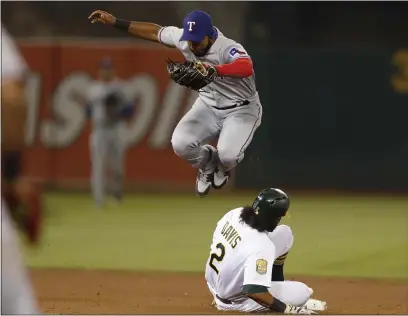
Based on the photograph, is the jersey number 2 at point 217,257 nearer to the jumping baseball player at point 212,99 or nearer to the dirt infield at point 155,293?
the dirt infield at point 155,293

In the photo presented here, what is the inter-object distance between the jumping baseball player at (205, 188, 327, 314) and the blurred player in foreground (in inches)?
173

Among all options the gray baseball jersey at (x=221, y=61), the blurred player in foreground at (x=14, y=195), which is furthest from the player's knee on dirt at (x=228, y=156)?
the blurred player in foreground at (x=14, y=195)

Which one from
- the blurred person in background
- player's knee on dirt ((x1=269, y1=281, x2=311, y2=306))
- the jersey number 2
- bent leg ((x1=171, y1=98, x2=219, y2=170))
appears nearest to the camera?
the jersey number 2

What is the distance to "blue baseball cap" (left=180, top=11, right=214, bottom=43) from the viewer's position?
22.7ft

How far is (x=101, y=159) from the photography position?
627 inches

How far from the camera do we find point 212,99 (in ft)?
26.0

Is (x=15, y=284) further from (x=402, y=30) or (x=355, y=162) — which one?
(x=402, y=30)

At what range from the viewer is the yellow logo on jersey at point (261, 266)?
725 centimetres

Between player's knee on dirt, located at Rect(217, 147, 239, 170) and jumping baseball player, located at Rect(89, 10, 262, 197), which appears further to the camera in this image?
player's knee on dirt, located at Rect(217, 147, 239, 170)

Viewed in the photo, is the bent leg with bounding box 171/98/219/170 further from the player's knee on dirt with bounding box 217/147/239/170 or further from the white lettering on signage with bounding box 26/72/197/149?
the white lettering on signage with bounding box 26/72/197/149

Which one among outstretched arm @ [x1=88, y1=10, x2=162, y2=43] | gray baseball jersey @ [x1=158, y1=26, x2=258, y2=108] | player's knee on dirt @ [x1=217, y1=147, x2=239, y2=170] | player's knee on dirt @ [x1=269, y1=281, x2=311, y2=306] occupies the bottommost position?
player's knee on dirt @ [x1=269, y1=281, x2=311, y2=306]

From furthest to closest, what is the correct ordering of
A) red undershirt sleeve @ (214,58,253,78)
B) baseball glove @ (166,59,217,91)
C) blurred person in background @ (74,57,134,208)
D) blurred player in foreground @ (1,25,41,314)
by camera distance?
blurred person in background @ (74,57,134,208), red undershirt sleeve @ (214,58,253,78), baseball glove @ (166,59,217,91), blurred player in foreground @ (1,25,41,314)

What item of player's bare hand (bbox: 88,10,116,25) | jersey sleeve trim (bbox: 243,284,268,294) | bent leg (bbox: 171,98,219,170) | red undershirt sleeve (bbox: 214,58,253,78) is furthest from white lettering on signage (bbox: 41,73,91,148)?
red undershirt sleeve (bbox: 214,58,253,78)

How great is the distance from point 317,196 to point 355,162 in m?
0.94
